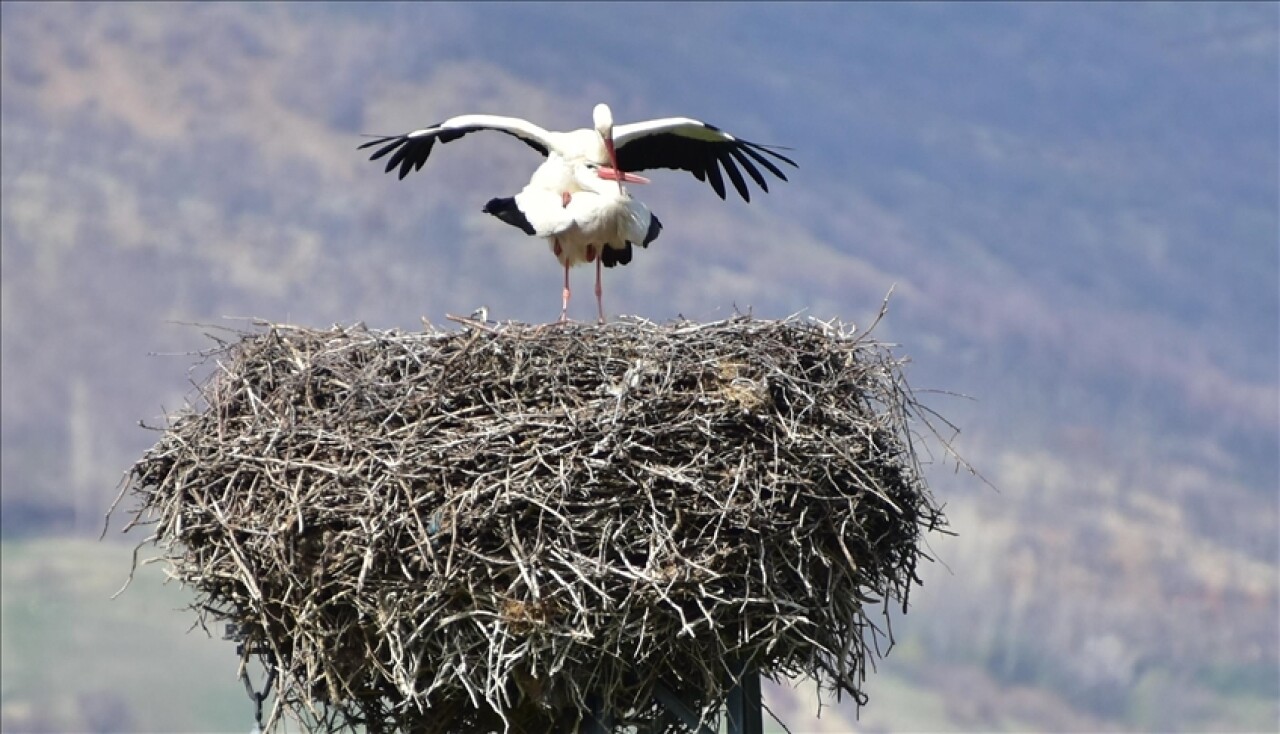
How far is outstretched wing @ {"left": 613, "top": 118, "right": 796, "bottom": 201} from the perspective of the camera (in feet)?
35.4

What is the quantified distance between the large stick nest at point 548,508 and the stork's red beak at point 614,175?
1853 millimetres

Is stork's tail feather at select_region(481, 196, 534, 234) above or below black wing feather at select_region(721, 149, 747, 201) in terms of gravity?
below

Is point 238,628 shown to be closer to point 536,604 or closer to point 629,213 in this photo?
point 536,604

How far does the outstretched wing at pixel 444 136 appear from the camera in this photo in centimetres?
1083

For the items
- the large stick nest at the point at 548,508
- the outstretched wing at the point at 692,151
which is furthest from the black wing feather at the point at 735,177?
the large stick nest at the point at 548,508

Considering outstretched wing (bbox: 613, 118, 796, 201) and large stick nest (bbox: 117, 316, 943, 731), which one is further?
outstretched wing (bbox: 613, 118, 796, 201)

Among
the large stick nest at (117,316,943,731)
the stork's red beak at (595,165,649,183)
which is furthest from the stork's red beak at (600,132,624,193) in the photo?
the large stick nest at (117,316,943,731)

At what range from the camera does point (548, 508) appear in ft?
25.9

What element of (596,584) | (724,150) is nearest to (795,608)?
(596,584)

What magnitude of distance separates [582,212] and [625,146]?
1.03m

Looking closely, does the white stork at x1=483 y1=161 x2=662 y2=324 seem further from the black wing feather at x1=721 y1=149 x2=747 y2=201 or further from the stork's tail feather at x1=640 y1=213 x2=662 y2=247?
the black wing feather at x1=721 y1=149 x2=747 y2=201

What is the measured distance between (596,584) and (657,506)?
17.1 inches

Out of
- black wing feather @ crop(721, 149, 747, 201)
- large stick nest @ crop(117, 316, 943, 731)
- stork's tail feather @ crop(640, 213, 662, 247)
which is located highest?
black wing feather @ crop(721, 149, 747, 201)

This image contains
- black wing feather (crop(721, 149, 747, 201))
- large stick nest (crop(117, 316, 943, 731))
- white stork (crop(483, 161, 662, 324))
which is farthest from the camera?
black wing feather (crop(721, 149, 747, 201))
